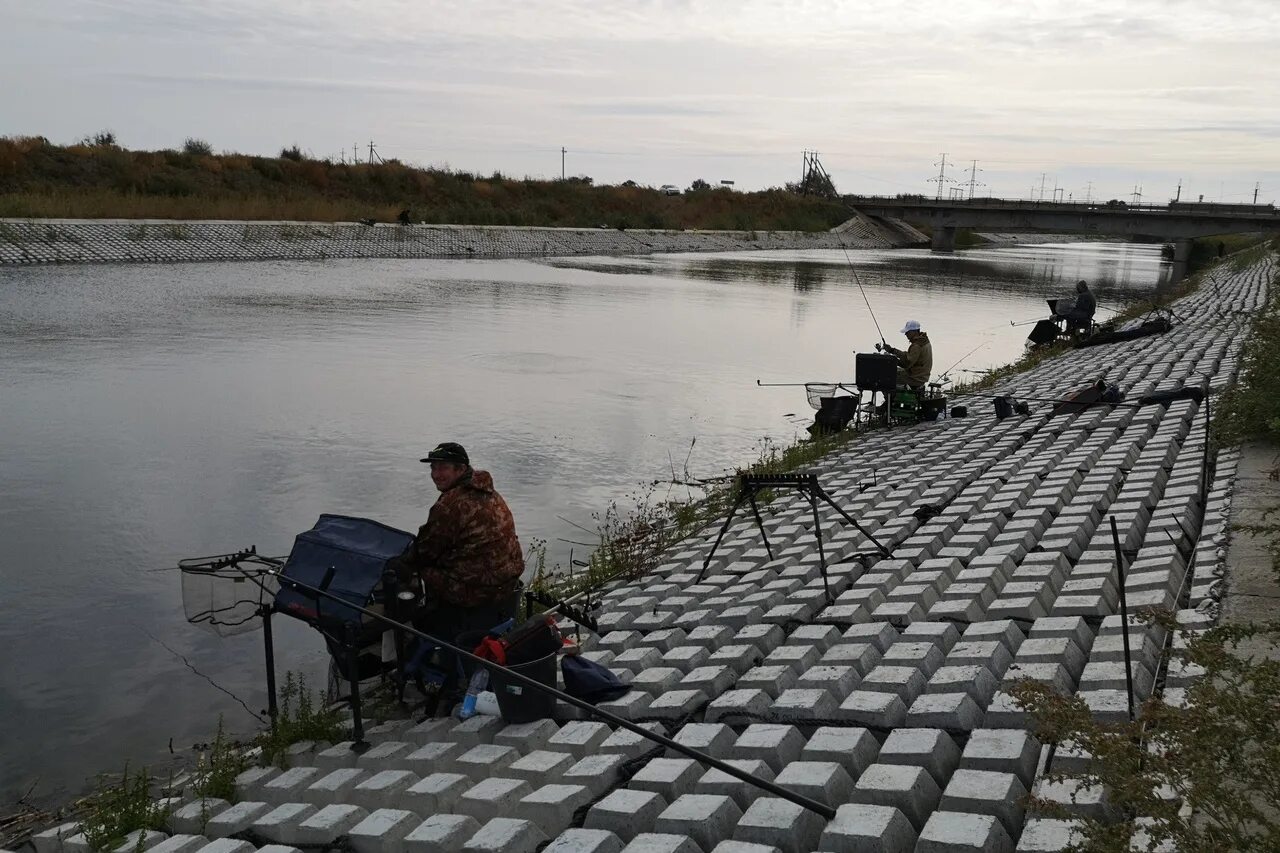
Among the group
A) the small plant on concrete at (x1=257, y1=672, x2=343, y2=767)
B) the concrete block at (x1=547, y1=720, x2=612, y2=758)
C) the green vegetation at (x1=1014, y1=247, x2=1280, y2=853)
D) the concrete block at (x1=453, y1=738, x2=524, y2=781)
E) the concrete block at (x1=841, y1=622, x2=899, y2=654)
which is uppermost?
the green vegetation at (x1=1014, y1=247, x2=1280, y2=853)

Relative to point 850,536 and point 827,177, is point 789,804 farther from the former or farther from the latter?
point 827,177

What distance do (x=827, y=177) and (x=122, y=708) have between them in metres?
99.1

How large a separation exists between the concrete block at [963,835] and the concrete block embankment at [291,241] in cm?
3753

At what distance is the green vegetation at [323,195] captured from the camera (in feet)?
168

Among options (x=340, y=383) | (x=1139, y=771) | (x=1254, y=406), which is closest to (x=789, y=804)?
(x=1139, y=771)

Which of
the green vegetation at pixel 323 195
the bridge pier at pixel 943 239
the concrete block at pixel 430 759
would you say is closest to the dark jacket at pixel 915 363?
the concrete block at pixel 430 759

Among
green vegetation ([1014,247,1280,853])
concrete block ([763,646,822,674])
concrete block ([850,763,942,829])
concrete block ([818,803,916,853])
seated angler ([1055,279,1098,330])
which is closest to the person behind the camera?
green vegetation ([1014,247,1280,853])

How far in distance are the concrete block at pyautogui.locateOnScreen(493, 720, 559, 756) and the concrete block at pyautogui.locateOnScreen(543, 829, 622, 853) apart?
1.16 m

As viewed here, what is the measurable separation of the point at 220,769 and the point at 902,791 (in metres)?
3.62

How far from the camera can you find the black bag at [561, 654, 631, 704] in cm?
609

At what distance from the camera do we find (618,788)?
4914 mm

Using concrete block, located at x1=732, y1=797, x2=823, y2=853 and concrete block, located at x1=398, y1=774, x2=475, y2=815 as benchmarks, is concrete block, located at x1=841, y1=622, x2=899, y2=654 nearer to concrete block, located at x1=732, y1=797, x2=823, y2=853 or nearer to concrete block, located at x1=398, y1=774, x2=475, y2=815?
concrete block, located at x1=732, y1=797, x2=823, y2=853

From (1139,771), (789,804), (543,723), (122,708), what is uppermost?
(1139,771)

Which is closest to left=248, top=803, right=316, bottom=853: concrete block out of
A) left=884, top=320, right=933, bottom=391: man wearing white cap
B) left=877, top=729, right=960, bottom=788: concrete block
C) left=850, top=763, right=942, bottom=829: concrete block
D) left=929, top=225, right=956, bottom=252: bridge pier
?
left=850, top=763, right=942, bottom=829: concrete block
